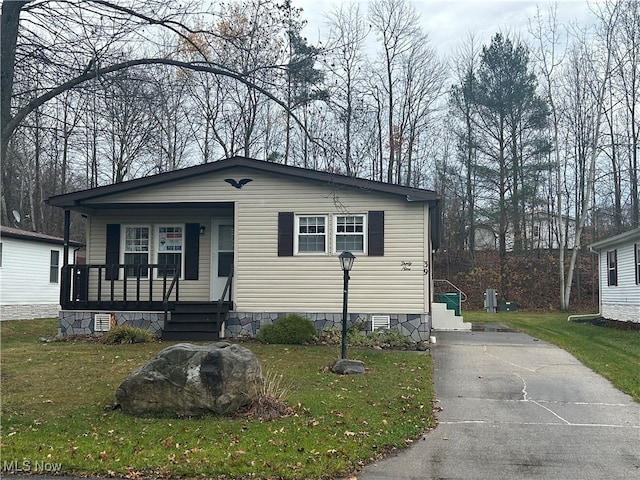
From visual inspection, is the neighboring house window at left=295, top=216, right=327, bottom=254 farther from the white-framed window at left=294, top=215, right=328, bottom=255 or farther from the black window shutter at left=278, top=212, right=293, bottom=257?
the black window shutter at left=278, top=212, right=293, bottom=257

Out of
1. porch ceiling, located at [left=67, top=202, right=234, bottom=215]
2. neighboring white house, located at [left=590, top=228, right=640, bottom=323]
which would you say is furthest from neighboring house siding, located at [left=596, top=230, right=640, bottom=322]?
porch ceiling, located at [left=67, top=202, right=234, bottom=215]

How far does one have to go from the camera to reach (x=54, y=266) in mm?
22750

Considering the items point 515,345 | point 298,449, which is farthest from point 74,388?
point 515,345

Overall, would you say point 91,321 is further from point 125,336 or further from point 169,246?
point 169,246

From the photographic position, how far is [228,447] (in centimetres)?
589

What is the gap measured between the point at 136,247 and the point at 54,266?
873 cm

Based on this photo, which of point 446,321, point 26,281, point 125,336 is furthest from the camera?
point 26,281

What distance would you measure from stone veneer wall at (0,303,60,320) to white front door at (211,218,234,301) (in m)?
8.97

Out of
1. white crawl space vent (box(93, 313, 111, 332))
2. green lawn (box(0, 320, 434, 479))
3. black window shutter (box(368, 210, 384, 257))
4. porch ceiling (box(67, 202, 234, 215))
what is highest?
porch ceiling (box(67, 202, 234, 215))

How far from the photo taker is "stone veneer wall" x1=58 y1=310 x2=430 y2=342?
13.9m

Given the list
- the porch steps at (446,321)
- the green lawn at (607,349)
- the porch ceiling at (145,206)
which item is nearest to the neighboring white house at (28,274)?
the porch ceiling at (145,206)

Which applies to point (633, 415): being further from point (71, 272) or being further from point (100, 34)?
point (71, 272)

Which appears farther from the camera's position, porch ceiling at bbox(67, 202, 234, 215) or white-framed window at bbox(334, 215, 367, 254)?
porch ceiling at bbox(67, 202, 234, 215)

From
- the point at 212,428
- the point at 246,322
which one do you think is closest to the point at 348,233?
the point at 246,322
